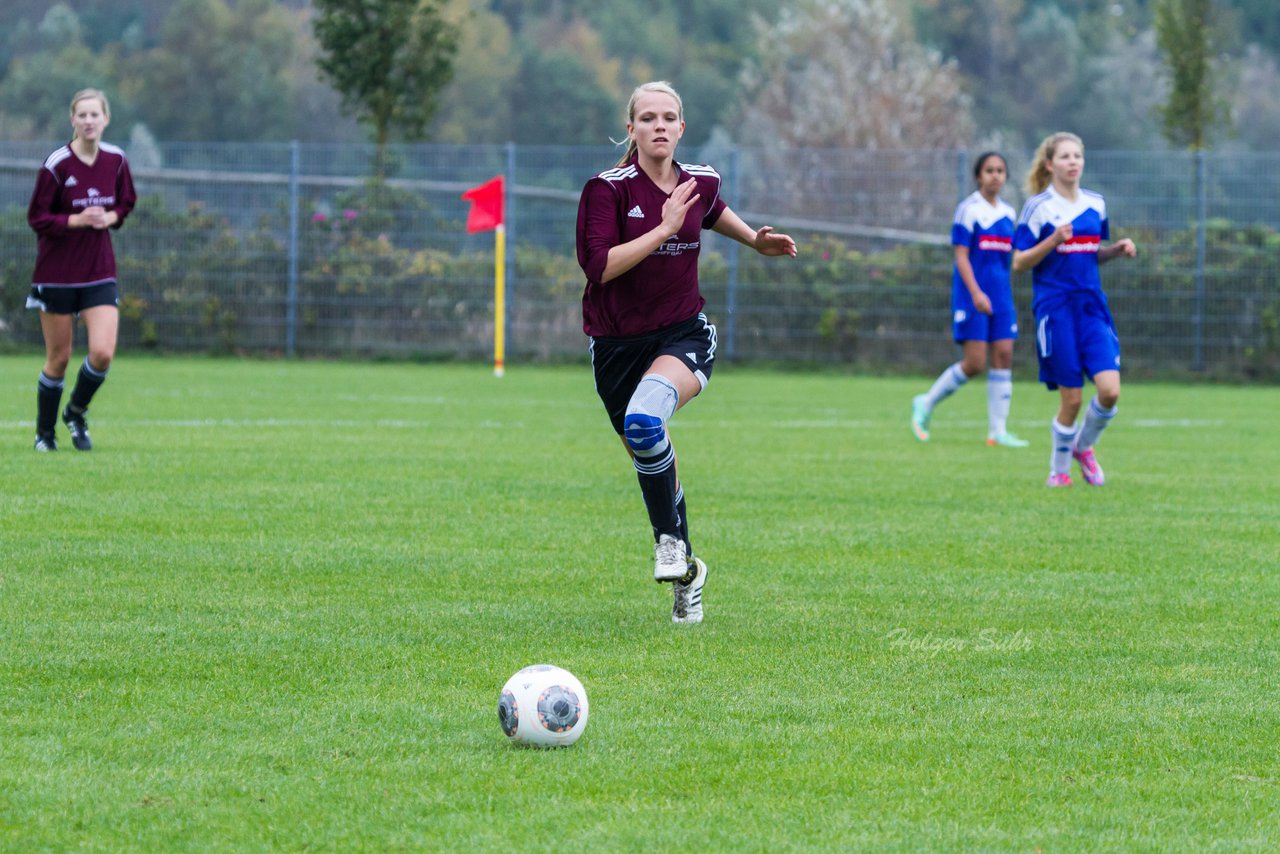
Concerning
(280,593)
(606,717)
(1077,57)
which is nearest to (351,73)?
(280,593)

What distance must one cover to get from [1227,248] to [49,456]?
1599cm

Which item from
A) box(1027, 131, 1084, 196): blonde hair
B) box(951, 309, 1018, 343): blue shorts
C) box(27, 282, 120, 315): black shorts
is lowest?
box(951, 309, 1018, 343): blue shorts

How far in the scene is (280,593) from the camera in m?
6.40

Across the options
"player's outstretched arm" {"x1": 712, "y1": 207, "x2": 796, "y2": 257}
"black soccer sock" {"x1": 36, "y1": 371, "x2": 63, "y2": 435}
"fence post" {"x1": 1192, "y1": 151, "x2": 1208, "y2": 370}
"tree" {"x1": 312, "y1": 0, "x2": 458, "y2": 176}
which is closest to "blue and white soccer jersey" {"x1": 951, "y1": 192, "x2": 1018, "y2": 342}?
"black soccer sock" {"x1": 36, "y1": 371, "x2": 63, "y2": 435}

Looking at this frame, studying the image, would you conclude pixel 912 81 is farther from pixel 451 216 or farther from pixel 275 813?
pixel 275 813

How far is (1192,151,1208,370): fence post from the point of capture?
22469mm

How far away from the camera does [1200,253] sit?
22531 mm

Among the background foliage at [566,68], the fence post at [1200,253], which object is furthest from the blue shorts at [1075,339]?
the background foliage at [566,68]

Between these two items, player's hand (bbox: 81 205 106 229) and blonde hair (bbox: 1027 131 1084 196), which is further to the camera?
player's hand (bbox: 81 205 106 229)

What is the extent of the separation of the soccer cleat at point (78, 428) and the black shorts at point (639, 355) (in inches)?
227

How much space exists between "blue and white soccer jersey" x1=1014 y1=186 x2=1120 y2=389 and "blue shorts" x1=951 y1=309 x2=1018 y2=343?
3.07 m

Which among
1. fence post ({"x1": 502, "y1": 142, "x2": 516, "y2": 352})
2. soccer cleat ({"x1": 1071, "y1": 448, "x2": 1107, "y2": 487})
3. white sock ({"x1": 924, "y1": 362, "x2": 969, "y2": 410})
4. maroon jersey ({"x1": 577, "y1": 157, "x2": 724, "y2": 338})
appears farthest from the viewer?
fence post ({"x1": 502, "y1": 142, "x2": 516, "y2": 352})

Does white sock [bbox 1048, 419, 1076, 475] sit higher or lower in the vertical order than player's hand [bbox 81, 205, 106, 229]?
lower

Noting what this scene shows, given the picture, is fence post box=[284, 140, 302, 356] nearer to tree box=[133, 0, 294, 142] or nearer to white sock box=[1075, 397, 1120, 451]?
white sock box=[1075, 397, 1120, 451]
